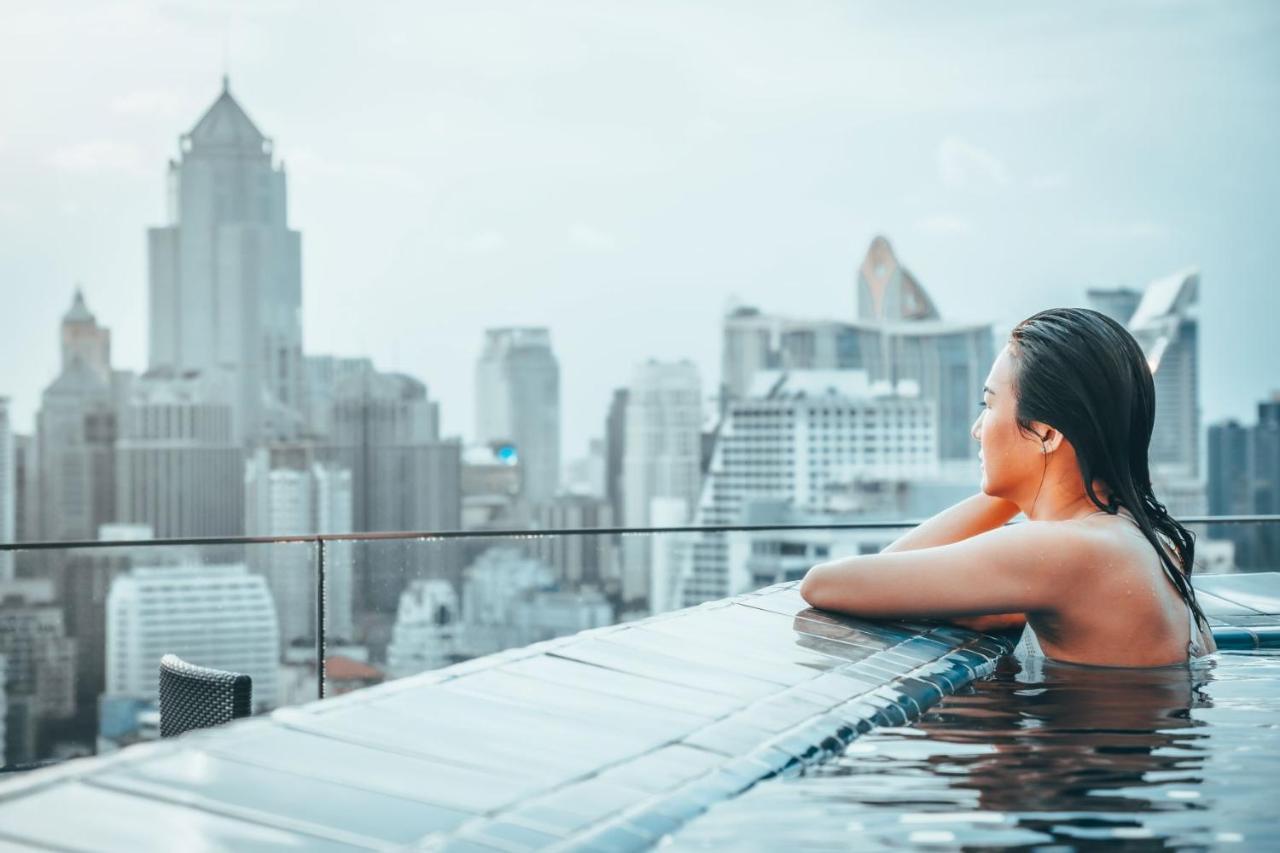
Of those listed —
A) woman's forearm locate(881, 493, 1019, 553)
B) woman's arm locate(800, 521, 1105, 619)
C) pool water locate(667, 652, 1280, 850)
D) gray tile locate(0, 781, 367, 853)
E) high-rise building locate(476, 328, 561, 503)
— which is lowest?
pool water locate(667, 652, 1280, 850)

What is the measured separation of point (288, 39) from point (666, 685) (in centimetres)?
4074

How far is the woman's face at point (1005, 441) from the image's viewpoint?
6.98 ft

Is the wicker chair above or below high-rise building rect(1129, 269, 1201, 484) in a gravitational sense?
below

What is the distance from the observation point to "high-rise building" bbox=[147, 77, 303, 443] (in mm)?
41344

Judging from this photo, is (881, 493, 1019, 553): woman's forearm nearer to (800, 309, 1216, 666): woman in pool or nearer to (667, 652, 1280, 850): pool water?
(800, 309, 1216, 666): woman in pool

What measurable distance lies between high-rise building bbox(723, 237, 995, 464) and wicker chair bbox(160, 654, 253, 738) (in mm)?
41801

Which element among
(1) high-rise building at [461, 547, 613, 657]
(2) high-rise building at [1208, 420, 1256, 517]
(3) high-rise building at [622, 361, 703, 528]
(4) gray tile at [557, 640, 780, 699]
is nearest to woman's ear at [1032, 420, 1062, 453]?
(4) gray tile at [557, 640, 780, 699]

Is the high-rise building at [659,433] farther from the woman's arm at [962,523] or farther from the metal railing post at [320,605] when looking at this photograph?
the woman's arm at [962,523]

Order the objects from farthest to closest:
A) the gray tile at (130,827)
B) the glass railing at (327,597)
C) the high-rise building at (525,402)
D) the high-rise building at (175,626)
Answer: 1. the high-rise building at (525,402)
2. the high-rise building at (175,626)
3. the glass railing at (327,597)
4. the gray tile at (130,827)

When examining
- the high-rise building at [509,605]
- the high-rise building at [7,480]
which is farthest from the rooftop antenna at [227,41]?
the high-rise building at [509,605]

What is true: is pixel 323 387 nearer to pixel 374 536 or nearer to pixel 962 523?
pixel 374 536

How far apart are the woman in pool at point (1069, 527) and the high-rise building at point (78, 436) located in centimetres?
3982

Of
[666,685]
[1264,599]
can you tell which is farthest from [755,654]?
[1264,599]

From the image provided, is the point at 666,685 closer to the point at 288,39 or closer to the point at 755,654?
the point at 755,654
